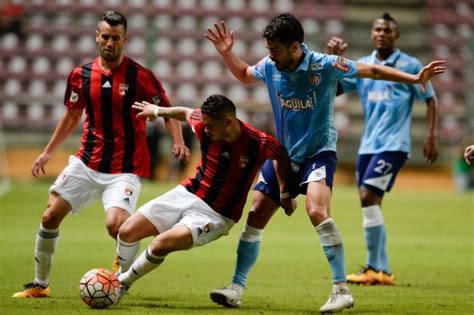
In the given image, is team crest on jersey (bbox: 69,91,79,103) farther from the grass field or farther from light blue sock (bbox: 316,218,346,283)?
light blue sock (bbox: 316,218,346,283)

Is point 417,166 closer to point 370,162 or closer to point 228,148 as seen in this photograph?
point 370,162

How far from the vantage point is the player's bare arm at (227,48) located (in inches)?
320

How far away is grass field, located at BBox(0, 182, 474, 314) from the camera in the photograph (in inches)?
305

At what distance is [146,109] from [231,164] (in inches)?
31.4

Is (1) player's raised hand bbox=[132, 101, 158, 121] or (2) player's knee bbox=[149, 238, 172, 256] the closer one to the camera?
(2) player's knee bbox=[149, 238, 172, 256]

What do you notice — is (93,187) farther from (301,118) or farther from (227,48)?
(301,118)

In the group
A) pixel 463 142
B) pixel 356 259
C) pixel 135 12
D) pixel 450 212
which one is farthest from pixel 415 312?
pixel 135 12

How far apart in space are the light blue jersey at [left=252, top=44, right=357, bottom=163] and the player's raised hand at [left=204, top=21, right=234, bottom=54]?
1.17 ft

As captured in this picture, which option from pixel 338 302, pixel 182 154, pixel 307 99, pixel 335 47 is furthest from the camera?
pixel 335 47

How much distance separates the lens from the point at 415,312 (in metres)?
7.45

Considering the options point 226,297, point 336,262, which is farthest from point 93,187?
point 336,262

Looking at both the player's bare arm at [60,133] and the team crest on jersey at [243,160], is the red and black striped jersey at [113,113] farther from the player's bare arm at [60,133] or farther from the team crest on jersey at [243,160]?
the team crest on jersey at [243,160]

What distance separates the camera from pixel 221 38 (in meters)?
8.18

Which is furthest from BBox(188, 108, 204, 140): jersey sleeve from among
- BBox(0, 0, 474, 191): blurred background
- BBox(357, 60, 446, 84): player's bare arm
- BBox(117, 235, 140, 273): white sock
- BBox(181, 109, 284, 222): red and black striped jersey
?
BBox(0, 0, 474, 191): blurred background
